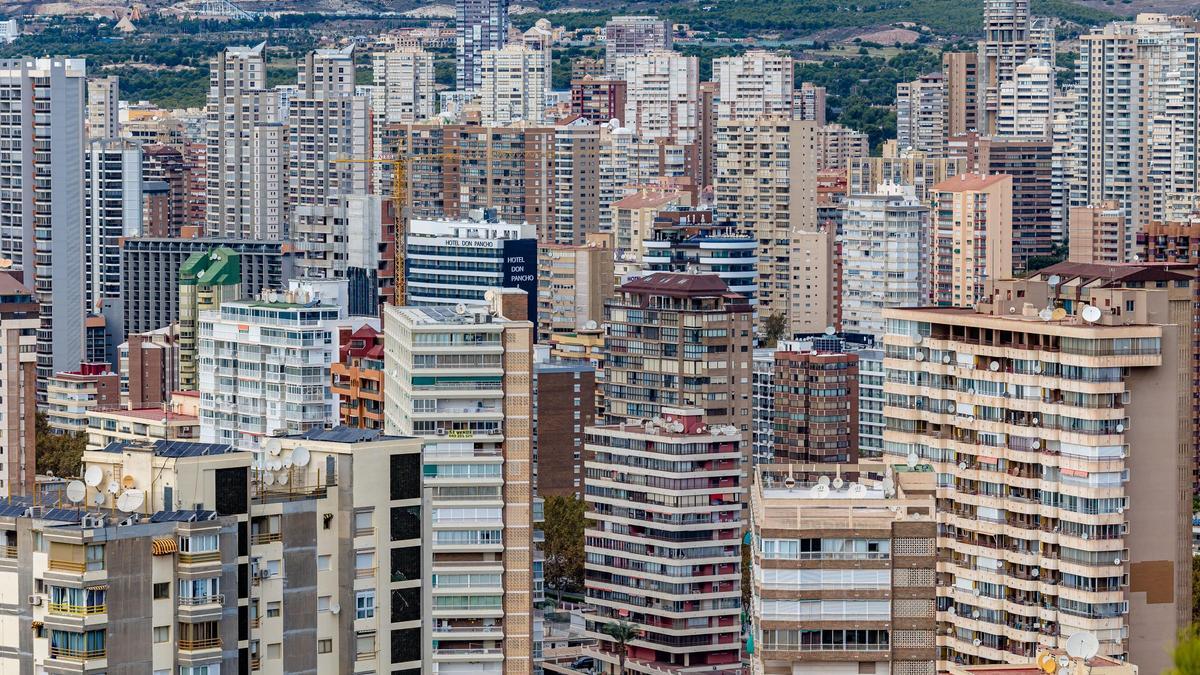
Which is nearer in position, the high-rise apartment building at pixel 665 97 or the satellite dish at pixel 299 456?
the satellite dish at pixel 299 456

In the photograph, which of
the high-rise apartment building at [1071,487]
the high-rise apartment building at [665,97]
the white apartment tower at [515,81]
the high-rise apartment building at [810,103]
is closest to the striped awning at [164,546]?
the high-rise apartment building at [1071,487]

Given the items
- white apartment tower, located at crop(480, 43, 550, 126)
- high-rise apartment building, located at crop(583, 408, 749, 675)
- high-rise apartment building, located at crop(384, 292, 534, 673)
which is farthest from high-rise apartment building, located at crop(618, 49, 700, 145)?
high-rise apartment building, located at crop(384, 292, 534, 673)

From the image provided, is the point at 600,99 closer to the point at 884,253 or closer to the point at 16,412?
the point at 884,253

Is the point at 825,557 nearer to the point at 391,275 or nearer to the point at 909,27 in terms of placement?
the point at 391,275

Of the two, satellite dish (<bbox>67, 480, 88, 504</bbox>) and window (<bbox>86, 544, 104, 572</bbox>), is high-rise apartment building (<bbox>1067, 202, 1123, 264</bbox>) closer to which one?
satellite dish (<bbox>67, 480, 88, 504</bbox>)

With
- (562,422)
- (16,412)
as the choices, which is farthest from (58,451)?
(16,412)

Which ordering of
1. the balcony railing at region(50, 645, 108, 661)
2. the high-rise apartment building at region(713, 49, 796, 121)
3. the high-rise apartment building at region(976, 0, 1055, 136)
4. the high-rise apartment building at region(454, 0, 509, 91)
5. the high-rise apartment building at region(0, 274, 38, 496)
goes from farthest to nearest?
1. the high-rise apartment building at region(454, 0, 509, 91)
2. the high-rise apartment building at region(713, 49, 796, 121)
3. the high-rise apartment building at region(976, 0, 1055, 136)
4. the high-rise apartment building at region(0, 274, 38, 496)
5. the balcony railing at region(50, 645, 108, 661)

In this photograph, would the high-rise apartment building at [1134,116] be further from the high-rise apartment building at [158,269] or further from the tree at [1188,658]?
the tree at [1188,658]
